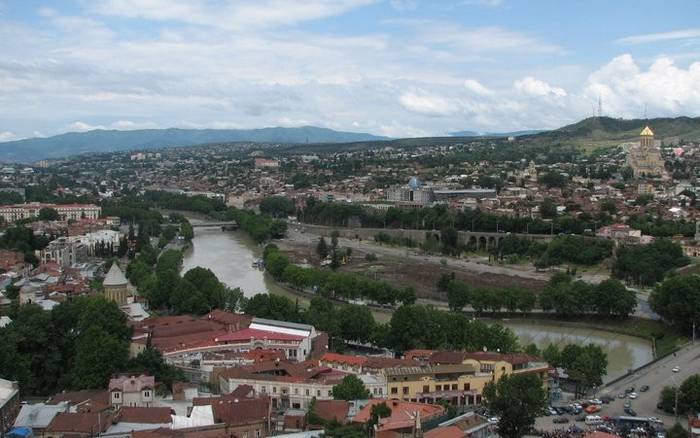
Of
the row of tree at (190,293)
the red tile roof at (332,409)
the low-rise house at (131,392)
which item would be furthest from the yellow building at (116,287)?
the red tile roof at (332,409)

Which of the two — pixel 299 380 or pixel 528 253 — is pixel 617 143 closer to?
pixel 528 253

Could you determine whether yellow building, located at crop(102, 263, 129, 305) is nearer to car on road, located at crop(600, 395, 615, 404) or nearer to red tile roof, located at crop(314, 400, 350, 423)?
red tile roof, located at crop(314, 400, 350, 423)

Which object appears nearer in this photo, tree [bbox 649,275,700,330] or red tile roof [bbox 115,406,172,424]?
red tile roof [bbox 115,406,172,424]

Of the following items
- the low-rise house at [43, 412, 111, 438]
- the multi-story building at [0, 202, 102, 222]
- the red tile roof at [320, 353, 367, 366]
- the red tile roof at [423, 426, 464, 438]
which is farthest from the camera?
the multi-story building at [0, 202, 102, 222]

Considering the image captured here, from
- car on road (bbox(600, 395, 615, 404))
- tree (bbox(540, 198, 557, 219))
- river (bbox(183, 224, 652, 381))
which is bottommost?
river (bbox(183, 224, 652, 381))

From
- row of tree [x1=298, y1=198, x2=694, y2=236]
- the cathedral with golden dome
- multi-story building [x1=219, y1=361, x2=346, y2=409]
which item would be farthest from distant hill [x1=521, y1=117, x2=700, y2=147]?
multi-story building [x1=219, y1=361, x2=346, y2=409]

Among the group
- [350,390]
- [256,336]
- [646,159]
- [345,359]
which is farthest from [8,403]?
[646,159]

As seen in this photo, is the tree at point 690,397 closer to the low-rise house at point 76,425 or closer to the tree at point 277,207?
the low-rise house at point 76,425

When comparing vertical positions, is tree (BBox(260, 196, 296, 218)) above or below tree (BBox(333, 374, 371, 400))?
below
